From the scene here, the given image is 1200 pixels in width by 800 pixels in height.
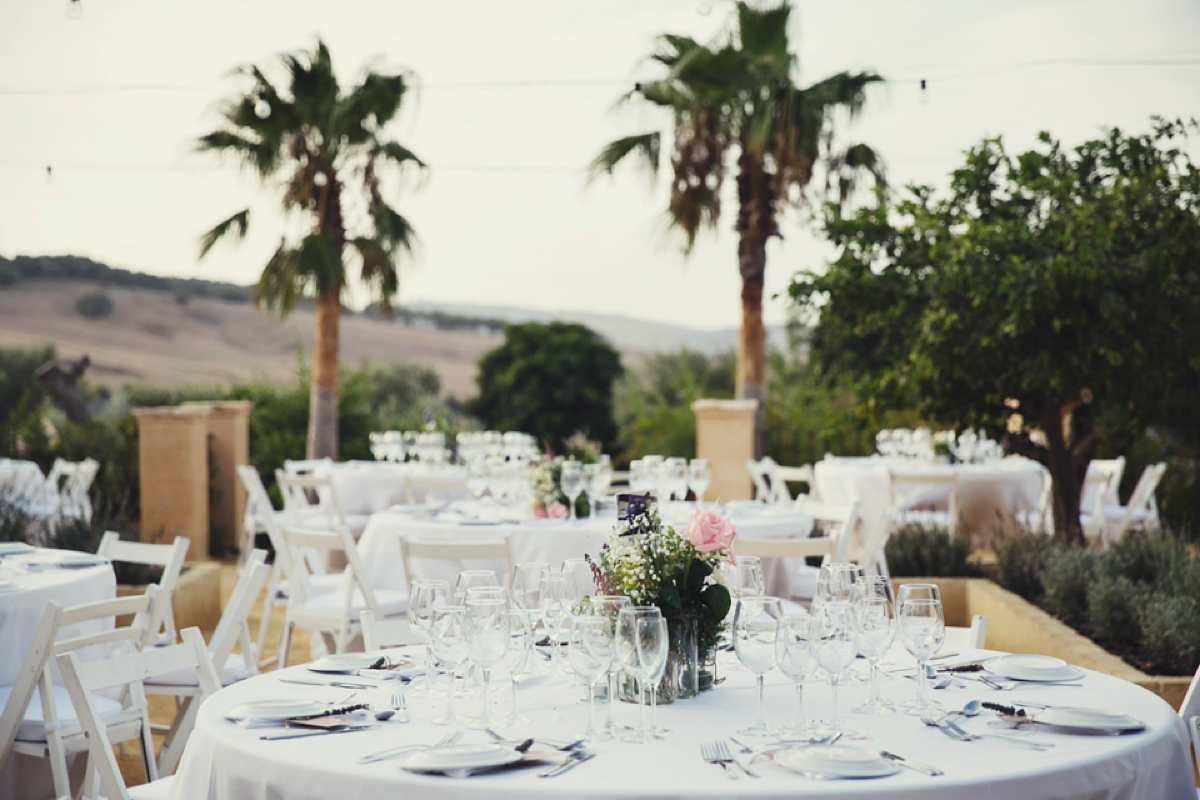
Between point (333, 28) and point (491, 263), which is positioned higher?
point (333, 28)

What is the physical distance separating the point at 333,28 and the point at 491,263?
10099mm

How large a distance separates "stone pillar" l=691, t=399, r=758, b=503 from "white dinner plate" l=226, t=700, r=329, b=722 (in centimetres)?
812

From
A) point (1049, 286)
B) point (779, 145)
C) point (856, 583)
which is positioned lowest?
point (856, 583)

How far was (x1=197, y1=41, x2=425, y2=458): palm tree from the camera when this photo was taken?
11.0 m

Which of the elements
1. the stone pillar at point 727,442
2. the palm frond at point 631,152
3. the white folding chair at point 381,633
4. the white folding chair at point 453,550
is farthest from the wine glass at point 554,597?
the palm frond at point 631,152

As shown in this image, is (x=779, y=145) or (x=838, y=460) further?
(x=779, y=145)

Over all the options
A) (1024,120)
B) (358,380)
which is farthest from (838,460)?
(358,380)

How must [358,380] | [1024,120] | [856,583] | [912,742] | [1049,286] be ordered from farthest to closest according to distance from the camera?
[358,380]
[1024,120]
[1049,286]
[856,583]
[912,742]

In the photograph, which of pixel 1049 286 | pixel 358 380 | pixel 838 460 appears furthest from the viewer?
pixel 358 380

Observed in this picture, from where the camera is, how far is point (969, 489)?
351 inches

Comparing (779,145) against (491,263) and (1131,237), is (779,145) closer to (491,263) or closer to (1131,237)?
(1131,237)

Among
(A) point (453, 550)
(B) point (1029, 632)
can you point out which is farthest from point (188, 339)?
(B) point (1029, 632)

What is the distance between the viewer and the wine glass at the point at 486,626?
2029 mm

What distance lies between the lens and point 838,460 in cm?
981
